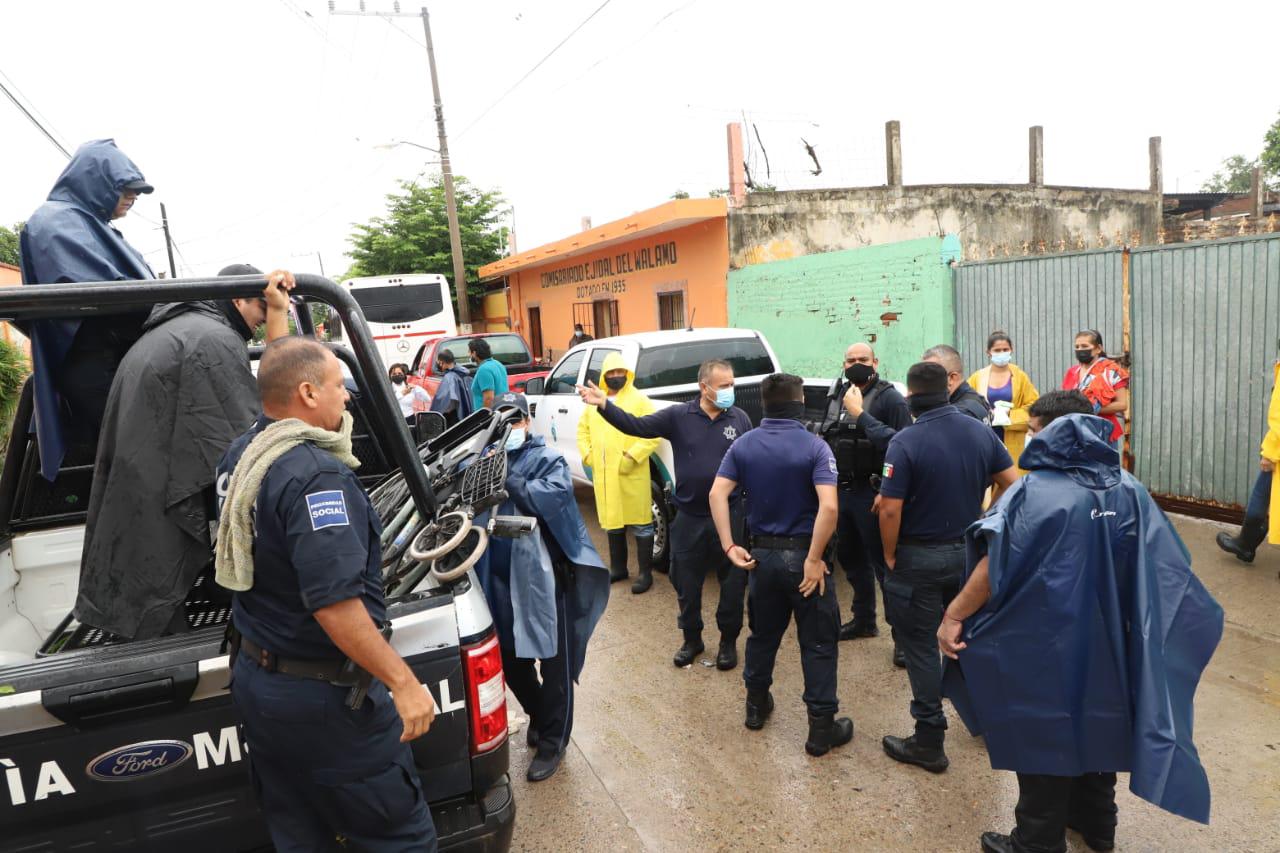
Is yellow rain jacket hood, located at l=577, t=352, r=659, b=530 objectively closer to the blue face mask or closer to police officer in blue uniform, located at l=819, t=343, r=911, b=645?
police officer in blue uniform, located at l=819, t=343, r=911, b=645

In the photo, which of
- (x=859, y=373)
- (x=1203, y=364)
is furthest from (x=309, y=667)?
(x=1203, y=364)

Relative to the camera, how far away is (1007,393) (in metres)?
6.22

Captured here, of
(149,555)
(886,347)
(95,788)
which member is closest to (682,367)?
(886,347)

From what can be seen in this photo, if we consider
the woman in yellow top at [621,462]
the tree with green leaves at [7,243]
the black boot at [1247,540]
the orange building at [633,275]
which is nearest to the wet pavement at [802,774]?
the black boot at [1247,540]

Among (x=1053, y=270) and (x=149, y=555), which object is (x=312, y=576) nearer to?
(x=149, y=555)

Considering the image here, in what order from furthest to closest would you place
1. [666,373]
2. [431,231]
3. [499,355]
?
Result: 1. [431,231]
2. [499,355]
3. [666,373]

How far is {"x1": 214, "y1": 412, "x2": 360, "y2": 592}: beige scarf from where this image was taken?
78.6 inches

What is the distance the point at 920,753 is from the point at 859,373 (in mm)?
2061

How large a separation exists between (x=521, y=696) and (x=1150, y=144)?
63.6 ft

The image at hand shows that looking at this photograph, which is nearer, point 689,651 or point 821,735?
point 821,735

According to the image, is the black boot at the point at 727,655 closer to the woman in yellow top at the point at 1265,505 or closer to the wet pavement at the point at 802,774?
the wet pavement at the point at 802,774

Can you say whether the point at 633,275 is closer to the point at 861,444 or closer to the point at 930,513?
the point at 861,444

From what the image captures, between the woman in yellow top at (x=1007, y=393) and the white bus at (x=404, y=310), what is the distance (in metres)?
15.9

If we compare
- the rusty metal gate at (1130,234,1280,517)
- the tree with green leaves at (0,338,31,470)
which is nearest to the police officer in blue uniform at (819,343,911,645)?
the rusty metal gate at (1130,234,1280,517)
